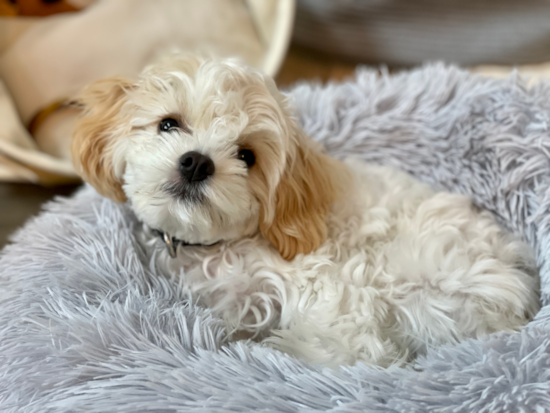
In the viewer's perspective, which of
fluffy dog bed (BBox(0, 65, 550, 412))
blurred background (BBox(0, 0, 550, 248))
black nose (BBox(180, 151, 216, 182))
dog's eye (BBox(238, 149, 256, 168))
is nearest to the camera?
fluffy dog bed (BBox(0, 65, 550, 412))

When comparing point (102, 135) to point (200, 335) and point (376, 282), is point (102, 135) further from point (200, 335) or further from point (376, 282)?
point (376, 282)

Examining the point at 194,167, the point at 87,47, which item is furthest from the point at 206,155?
the point at 87,47

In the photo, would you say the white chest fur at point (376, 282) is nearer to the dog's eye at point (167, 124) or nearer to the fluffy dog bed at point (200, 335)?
the fluffy dog bed at point (200, 335)

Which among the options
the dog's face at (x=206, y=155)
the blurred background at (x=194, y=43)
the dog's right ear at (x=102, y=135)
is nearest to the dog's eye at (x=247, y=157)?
the dog's face at (x=206, y=155)

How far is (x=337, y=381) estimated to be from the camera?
0.89 meters

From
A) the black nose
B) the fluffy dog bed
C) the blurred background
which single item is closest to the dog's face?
the black nose

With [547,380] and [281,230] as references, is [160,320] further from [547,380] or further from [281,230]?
[547,380]

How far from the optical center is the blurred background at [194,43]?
5.92 feet

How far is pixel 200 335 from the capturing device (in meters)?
1.00

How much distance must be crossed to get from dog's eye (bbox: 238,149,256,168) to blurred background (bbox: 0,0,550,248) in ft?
2.82

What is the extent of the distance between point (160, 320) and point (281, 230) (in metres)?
0.35

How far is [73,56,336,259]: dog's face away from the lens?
0.99 m

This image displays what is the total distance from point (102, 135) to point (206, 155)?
0.31 meters

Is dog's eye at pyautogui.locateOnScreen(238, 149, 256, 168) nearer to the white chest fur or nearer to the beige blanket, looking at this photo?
the white chest fur
